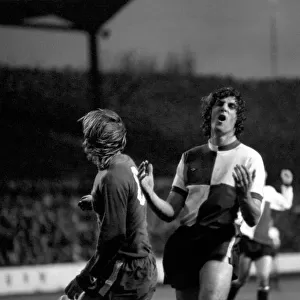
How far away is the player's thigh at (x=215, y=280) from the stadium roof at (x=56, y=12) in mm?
8319

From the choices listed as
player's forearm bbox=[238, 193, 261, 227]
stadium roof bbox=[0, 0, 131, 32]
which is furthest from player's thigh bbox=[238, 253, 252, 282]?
stadium roof bbox=[0, 0, 131, 32]

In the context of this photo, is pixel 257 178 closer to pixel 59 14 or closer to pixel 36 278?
pixel 36 278

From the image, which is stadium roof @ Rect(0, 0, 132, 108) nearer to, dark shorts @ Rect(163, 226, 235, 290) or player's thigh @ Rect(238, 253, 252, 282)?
player's thigh @ Rect(238, 253, 252, 282)

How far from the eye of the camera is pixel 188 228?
149 inches

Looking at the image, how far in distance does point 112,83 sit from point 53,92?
1127 millimetres

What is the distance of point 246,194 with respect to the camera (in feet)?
11.2

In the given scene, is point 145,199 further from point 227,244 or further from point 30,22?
point 30,22

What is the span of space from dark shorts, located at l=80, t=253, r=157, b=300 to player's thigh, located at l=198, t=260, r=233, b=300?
630 mm

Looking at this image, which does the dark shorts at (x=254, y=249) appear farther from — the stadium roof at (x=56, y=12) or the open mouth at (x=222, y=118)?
the stadium roof at (x=56, y=12)

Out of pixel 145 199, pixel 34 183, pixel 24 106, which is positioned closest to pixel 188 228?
pixel 145 199

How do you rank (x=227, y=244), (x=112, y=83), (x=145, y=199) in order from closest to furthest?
(x=145, y=199) → (x=227, y=244) → (x=112, y=83)

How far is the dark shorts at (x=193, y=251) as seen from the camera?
3.72 metres

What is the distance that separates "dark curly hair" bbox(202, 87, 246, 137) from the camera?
3.98m

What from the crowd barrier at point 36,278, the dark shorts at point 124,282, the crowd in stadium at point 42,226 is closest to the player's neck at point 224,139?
the dark shorts at point 124,282
